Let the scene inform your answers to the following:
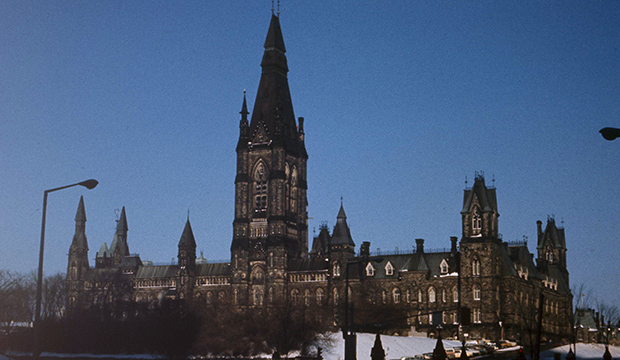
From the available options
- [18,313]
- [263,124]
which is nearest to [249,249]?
[263,124]

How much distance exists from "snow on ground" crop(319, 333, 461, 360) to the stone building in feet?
46.7

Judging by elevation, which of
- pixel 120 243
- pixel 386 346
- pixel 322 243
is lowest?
pixel 386 346

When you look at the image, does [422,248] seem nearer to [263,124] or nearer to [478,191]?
[478,191]

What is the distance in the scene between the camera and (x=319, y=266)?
149000mm

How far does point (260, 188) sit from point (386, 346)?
50.9 metres

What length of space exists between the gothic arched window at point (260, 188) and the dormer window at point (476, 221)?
35935mm

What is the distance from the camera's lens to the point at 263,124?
153375mm

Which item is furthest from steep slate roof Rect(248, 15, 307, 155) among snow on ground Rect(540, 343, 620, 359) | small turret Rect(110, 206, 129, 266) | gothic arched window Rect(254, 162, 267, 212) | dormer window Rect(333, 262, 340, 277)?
snow on ground Rect(540, 343, 620, 359)

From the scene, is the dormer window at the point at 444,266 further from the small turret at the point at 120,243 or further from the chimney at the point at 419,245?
the small turret at the point at 120,243

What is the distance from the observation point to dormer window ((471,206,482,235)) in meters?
133

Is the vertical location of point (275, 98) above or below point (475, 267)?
above

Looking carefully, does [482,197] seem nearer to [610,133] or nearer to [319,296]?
[319,296]

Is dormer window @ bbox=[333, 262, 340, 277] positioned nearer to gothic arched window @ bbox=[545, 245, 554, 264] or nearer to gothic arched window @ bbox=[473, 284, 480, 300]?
gothic arched window @ bbox=[473, 284, 480, 300]

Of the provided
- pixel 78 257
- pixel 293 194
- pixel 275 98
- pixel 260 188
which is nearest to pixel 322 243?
pixel 293 194
